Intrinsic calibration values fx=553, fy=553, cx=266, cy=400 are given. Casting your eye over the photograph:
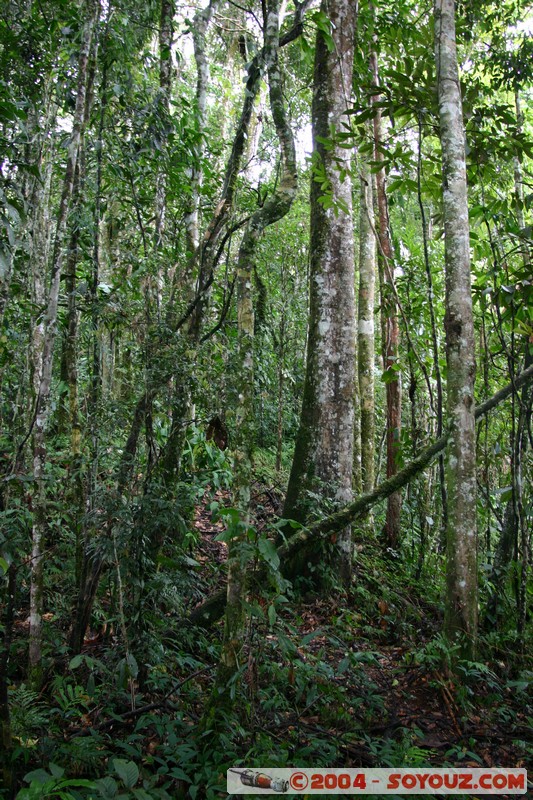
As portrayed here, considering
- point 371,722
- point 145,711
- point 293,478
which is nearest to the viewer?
point 145,711

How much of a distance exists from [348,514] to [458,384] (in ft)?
4.42

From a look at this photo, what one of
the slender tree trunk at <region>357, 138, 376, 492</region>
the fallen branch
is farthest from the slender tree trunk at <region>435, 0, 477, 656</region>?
the slender tree trunk at <region>357, 138, 376, 492</region>

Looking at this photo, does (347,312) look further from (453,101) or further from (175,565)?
(175,565)

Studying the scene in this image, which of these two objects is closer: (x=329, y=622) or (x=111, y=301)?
(x=111, y=301)

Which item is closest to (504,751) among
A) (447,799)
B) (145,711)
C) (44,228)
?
A: (447,799)

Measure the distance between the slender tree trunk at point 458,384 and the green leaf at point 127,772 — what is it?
2181 millimetres

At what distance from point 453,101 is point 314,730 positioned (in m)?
4.27

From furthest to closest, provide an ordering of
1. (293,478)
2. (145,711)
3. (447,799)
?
(293,478)
(145,711)
(447,799)

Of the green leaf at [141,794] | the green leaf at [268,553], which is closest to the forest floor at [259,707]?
the green leaf at [141,794]

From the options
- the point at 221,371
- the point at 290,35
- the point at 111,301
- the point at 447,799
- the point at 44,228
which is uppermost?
the point at 290,35

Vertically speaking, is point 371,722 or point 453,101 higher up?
point 453,101

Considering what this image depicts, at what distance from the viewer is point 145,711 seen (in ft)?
9.84

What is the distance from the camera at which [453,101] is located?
158 inches

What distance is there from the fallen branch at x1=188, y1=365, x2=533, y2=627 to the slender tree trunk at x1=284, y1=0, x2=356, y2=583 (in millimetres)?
851
